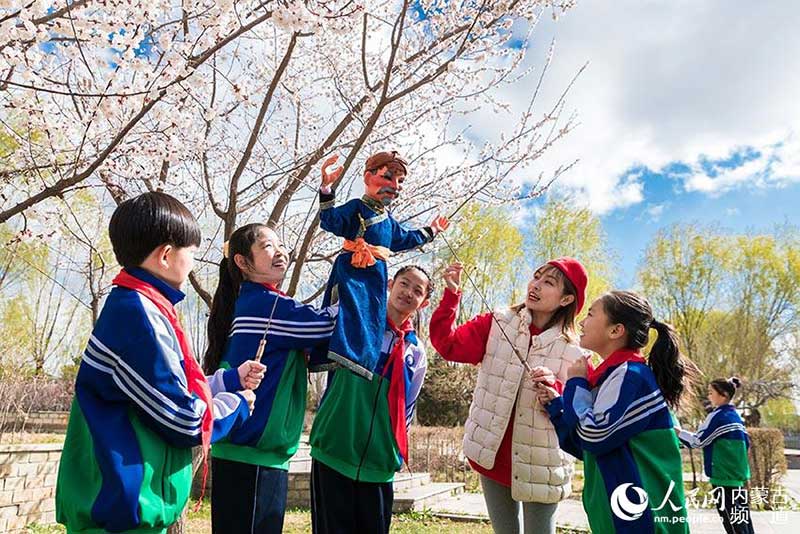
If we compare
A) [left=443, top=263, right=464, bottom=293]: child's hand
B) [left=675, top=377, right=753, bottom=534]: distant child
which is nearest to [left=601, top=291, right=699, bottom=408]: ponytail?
[left=443, top=263, right=464, bottom=293]: child's hand

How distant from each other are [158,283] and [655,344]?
1794 mm

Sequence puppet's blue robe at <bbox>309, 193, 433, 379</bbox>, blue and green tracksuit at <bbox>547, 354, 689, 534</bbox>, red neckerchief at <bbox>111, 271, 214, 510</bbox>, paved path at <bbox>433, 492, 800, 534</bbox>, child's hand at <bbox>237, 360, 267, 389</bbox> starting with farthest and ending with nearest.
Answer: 1. paved path at <bbox>433, 492, 800, 534</bbox>
2. puppet's blue robe at <bbox>309, 193, 433, 379</bbox>
3. blue and green tracksuit at <bbox>547, 354, 689, 534</bbox>
4. child's hand at <bbox>237, 360, 267, 389</bbox>
5. red neckerchief at <bbox>111, 271, 214, 510</bbox>

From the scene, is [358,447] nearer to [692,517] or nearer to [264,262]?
[264,262]

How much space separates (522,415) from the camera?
8.74 ft

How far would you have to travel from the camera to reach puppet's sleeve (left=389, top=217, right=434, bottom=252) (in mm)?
2646

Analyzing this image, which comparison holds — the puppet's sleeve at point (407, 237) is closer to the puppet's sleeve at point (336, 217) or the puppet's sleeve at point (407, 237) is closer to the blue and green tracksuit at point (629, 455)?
the puppet's sleeve at point (336, 217)

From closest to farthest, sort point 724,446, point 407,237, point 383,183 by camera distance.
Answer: point 383,183 < point 407,237 < point 724,446

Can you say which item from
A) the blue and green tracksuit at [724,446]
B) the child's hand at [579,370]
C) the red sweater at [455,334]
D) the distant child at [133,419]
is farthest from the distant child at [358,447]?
the blue and green tracksuit at [724,446]

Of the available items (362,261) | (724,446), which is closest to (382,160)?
(362,261)

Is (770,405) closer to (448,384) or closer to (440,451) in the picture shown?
(448,384)

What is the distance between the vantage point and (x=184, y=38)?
380 cm

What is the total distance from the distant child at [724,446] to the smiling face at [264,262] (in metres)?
4.50

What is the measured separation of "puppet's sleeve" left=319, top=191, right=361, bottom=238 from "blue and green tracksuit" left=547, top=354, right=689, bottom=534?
108 cm

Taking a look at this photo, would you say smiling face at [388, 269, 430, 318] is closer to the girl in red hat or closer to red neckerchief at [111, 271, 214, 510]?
the girl in red hat
